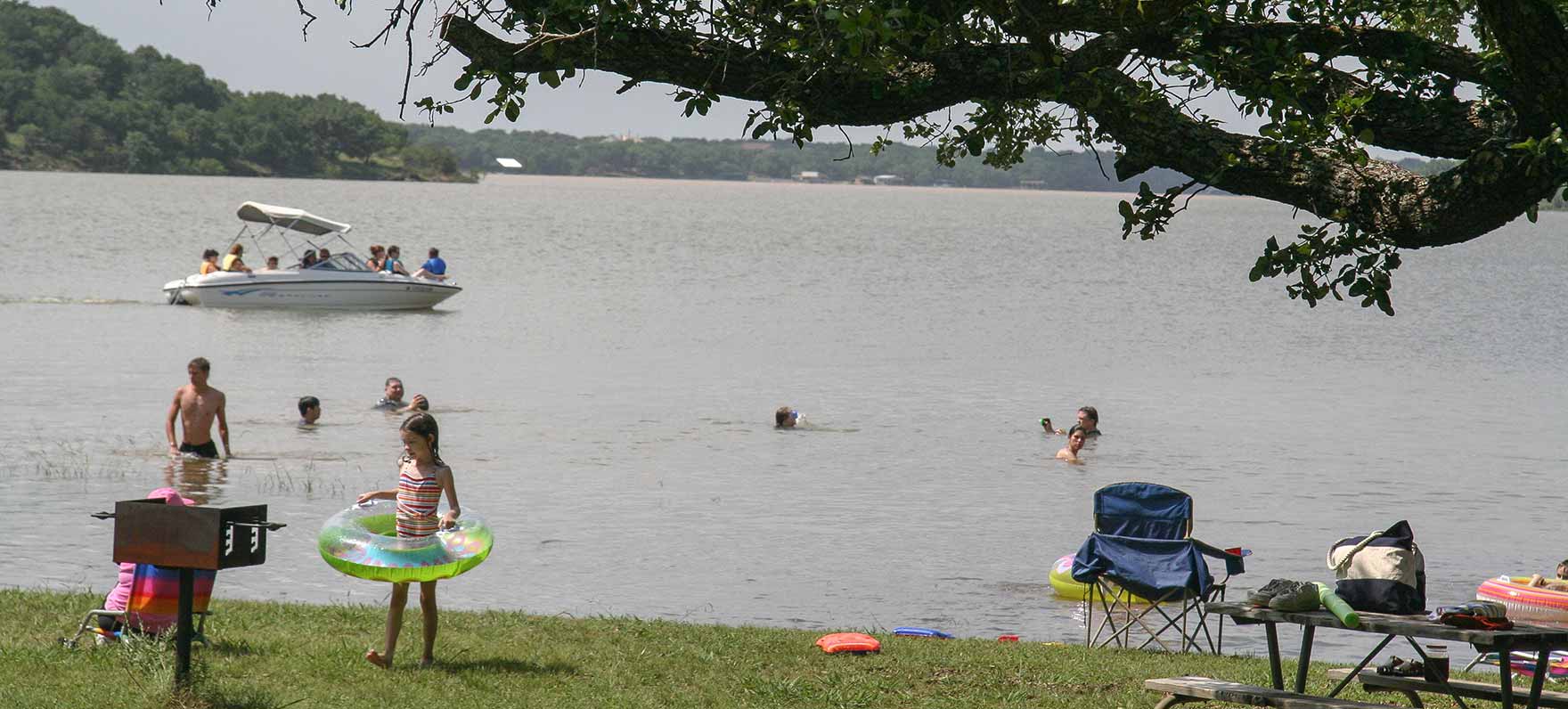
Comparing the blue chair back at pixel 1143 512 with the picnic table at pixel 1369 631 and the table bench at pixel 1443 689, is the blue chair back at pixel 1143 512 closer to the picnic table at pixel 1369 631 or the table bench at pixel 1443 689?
the table bench at pixel 1443 689

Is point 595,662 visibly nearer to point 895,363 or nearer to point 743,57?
point 743,57

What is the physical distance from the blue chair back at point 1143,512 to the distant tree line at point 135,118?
176 m

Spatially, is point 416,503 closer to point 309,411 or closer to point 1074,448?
point 1074,448

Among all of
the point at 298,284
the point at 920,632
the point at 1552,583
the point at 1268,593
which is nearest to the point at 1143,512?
the point at 920,632

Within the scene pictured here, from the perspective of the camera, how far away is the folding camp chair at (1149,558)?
10.3 metres

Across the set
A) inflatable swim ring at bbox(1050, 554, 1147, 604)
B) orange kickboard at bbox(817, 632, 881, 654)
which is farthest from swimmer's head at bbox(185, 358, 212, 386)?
orange kickboard at bbox(817, 632, 881, 654)

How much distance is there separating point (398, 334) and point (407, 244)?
46.7 meters

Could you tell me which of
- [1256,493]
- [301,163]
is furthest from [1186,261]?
[301,163]

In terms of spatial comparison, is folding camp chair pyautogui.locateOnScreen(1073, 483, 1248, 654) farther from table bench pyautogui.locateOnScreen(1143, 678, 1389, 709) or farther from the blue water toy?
table bench pyautogui.locateOnScreen(1143, 678, 1389, 709)

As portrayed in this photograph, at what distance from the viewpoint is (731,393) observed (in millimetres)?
28016

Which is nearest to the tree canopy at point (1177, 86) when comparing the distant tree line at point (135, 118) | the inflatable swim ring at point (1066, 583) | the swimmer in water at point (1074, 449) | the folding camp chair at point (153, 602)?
the folding camp chair at point (153, 602)

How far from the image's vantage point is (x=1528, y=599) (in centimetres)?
971

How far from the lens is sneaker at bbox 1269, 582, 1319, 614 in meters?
6.34

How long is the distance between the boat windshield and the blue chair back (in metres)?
30.6
